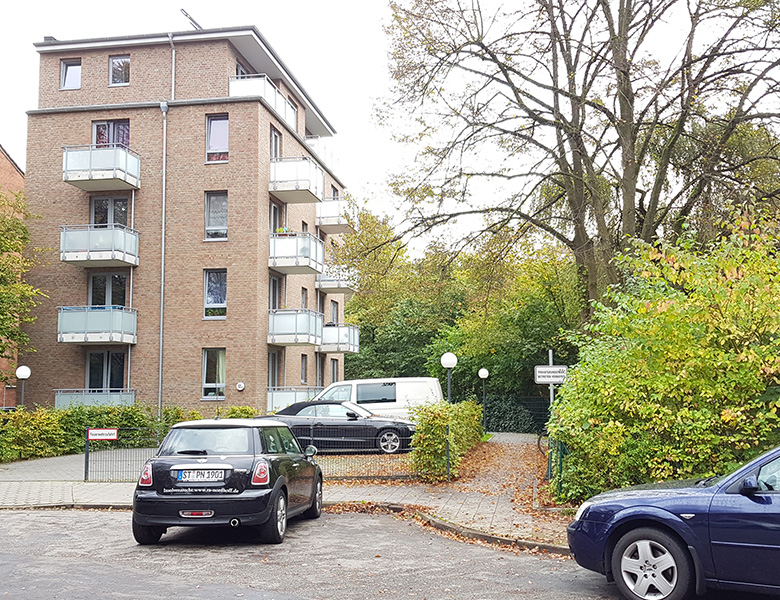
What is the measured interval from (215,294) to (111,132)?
7481 millimetres

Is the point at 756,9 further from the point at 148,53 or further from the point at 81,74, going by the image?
the point at 81,74

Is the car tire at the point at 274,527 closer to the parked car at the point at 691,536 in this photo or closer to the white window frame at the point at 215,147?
the parked car at the point at 691,536

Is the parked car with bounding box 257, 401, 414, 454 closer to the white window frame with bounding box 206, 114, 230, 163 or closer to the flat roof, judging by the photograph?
the white window frame with bounding box 206, 114, 230, 163

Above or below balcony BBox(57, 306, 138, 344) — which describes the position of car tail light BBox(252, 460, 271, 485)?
below

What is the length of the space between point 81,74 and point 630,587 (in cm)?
3081

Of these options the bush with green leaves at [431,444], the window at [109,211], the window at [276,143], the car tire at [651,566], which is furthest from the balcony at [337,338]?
the car tire at [651,566]

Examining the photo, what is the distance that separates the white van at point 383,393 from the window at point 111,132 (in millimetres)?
13786

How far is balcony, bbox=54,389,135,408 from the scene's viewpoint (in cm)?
3005

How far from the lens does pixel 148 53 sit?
1256 inches

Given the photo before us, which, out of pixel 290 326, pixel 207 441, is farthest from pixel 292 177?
pixel 207 441

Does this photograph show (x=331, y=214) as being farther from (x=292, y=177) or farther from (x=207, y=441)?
(x=207, y=441)

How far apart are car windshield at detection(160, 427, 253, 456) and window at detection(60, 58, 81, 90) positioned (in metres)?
26.0

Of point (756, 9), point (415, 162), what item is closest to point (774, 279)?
point (756, 9)

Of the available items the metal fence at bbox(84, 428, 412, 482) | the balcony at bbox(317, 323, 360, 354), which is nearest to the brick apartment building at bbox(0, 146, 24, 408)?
the balcony at bbox(317, 323, 360, 354)
